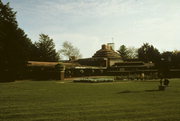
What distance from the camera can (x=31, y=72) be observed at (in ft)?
159

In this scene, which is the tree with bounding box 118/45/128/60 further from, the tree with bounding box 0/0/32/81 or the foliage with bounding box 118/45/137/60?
the tree with bounding box 0/0/32/81

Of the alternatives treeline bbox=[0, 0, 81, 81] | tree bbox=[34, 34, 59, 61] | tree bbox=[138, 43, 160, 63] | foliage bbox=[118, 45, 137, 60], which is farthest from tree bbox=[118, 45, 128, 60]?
treeline bbox=[0, 0, 81, 81]

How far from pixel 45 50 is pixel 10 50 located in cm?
4702

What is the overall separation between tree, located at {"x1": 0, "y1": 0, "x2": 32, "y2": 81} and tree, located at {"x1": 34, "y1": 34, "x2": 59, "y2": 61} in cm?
3658

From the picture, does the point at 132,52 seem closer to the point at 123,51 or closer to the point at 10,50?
the point at 123,51

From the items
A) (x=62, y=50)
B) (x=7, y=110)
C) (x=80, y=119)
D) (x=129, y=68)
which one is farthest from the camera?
(x=62, y=50)

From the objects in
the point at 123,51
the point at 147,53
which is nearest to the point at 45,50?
the point at 147,53

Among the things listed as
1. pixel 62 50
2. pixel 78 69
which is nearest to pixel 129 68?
pixel 78 69

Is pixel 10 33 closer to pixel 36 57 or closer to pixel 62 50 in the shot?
pixel 36 57

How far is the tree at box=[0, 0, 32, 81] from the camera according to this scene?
41.2m

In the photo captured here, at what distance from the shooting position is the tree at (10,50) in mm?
41156

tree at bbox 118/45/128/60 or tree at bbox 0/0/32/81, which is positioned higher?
tree at bbox 118/45/128/60

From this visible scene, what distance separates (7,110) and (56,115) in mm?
2868

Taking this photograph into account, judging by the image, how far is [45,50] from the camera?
8856 centimetres
